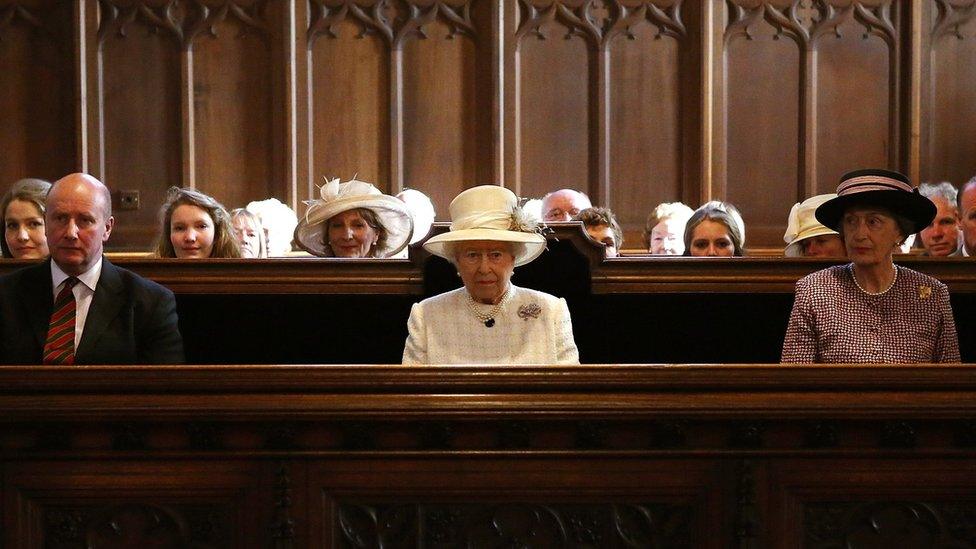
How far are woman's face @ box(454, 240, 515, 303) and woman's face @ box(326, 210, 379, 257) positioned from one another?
3.95 ft

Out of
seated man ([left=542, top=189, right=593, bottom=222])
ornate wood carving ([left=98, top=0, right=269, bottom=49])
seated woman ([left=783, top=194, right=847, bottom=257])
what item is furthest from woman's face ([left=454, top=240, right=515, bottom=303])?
ornate wood carving ([left=98, top=0, right=269, bottom=49])

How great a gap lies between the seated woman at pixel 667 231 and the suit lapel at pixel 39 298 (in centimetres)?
332

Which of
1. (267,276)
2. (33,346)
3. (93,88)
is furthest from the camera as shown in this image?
(93,88)

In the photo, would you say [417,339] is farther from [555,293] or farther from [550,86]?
[550,86]

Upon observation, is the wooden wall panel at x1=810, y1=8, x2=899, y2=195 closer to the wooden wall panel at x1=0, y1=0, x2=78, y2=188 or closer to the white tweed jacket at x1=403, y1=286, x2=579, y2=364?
the white tweed jacket at x1=403, y1=286, x2=579, y2=364

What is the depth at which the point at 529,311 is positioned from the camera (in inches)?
138

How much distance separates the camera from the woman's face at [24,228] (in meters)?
4.63

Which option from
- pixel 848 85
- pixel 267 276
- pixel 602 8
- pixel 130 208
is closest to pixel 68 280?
pixel 267 276

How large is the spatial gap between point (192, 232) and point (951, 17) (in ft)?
17.5

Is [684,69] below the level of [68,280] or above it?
above
